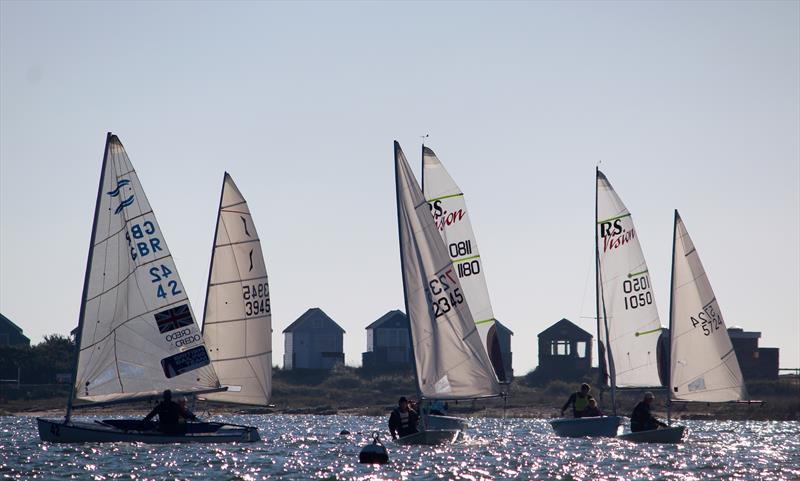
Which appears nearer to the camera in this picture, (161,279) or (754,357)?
(161,279)

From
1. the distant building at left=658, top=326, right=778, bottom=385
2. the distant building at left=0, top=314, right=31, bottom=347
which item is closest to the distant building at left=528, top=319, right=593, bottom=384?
the distant building at left=658, top=326, right=778, bottom=385

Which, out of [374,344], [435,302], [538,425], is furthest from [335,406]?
[435,302]

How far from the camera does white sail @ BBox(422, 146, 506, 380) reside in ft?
143

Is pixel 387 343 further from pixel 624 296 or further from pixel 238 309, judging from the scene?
pixel 238 309

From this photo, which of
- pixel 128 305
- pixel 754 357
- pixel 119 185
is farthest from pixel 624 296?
pixel 754 357

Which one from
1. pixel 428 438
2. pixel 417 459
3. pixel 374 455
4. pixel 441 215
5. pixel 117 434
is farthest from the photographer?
pixel 441 215

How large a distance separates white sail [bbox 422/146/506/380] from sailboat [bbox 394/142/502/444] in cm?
735

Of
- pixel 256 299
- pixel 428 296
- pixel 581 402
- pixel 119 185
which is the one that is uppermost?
pixel 119 185

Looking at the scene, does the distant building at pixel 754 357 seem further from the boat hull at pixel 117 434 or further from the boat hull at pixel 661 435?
the boat hull at pixel 117 434

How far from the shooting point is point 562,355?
88.4m

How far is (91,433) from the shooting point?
3484cm

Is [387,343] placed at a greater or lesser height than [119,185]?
lesser

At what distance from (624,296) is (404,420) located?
10781mm

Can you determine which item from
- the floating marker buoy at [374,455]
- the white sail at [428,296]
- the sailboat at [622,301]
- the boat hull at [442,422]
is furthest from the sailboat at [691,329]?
the floating marker buoy at [374,455]
